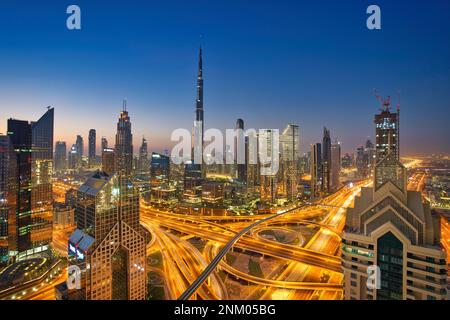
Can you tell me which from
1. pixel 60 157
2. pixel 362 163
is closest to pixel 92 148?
pixel 60 157

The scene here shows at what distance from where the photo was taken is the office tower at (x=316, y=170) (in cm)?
2721

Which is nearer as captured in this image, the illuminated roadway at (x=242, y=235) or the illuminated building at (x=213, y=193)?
the illuminated roadway at (x=242, y=235)

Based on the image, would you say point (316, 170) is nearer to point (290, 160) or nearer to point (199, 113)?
point (290, 160)

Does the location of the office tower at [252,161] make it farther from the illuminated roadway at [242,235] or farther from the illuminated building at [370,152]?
the illuminated building at [370,152]

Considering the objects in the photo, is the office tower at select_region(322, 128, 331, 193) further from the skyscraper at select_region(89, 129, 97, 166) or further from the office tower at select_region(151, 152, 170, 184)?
the skyscraper at select_region(89, 129, 97, 166)

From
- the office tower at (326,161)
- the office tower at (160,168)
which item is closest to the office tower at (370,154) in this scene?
the office tower at (326,161)

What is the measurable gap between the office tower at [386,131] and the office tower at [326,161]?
6.35 meters

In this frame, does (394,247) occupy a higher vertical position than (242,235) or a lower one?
higher

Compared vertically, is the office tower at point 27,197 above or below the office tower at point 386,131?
below

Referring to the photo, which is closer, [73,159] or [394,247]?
[394,247]

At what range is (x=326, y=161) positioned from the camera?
99.2 ft

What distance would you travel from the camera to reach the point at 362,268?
632 centimetres

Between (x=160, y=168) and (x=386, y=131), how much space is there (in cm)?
2730
